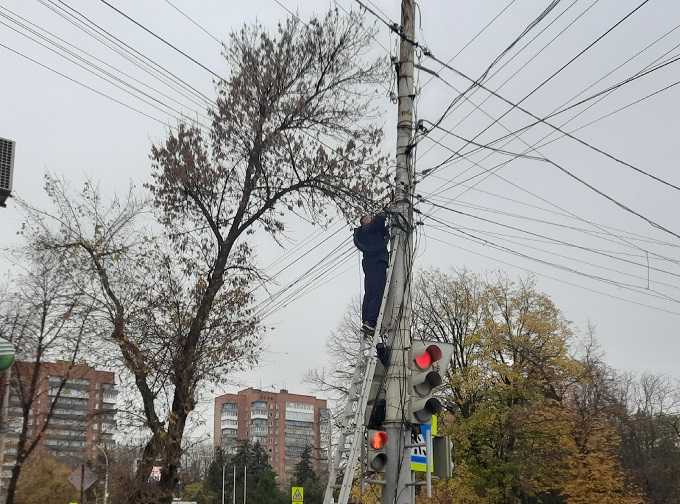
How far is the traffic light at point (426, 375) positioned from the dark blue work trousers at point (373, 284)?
4.86 feet

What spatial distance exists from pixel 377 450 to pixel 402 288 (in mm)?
2179

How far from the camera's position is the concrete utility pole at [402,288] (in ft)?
28.9

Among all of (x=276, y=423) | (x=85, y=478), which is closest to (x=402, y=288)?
(x=85, y=478)

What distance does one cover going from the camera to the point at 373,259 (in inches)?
426

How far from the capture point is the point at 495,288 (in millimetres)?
35625

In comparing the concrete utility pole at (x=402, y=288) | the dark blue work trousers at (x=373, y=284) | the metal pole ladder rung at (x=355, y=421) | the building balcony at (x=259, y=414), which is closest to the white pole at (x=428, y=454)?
the concrete utility pole at (x=402, y=288)

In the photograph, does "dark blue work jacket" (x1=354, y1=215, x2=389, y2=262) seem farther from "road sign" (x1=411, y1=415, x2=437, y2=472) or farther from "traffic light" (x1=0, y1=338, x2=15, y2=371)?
"traffic light" (x1=0, y1=338, x2=15, y2=371)

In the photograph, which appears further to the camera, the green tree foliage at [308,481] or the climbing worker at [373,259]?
the green tree foliage at [308,481]

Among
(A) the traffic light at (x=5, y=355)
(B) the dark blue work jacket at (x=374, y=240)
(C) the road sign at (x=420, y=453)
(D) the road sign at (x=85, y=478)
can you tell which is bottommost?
(D) the road sign at (x=85, y=478)

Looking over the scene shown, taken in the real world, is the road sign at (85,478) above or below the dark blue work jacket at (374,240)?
below

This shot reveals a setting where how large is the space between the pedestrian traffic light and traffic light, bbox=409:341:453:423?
48 centimetres

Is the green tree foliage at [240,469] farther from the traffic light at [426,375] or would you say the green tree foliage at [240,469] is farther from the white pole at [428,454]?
the traffic light at [426,375]

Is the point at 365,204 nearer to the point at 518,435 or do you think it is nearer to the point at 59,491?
the point at 518,435

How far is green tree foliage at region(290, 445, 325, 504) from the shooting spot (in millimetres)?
70875
